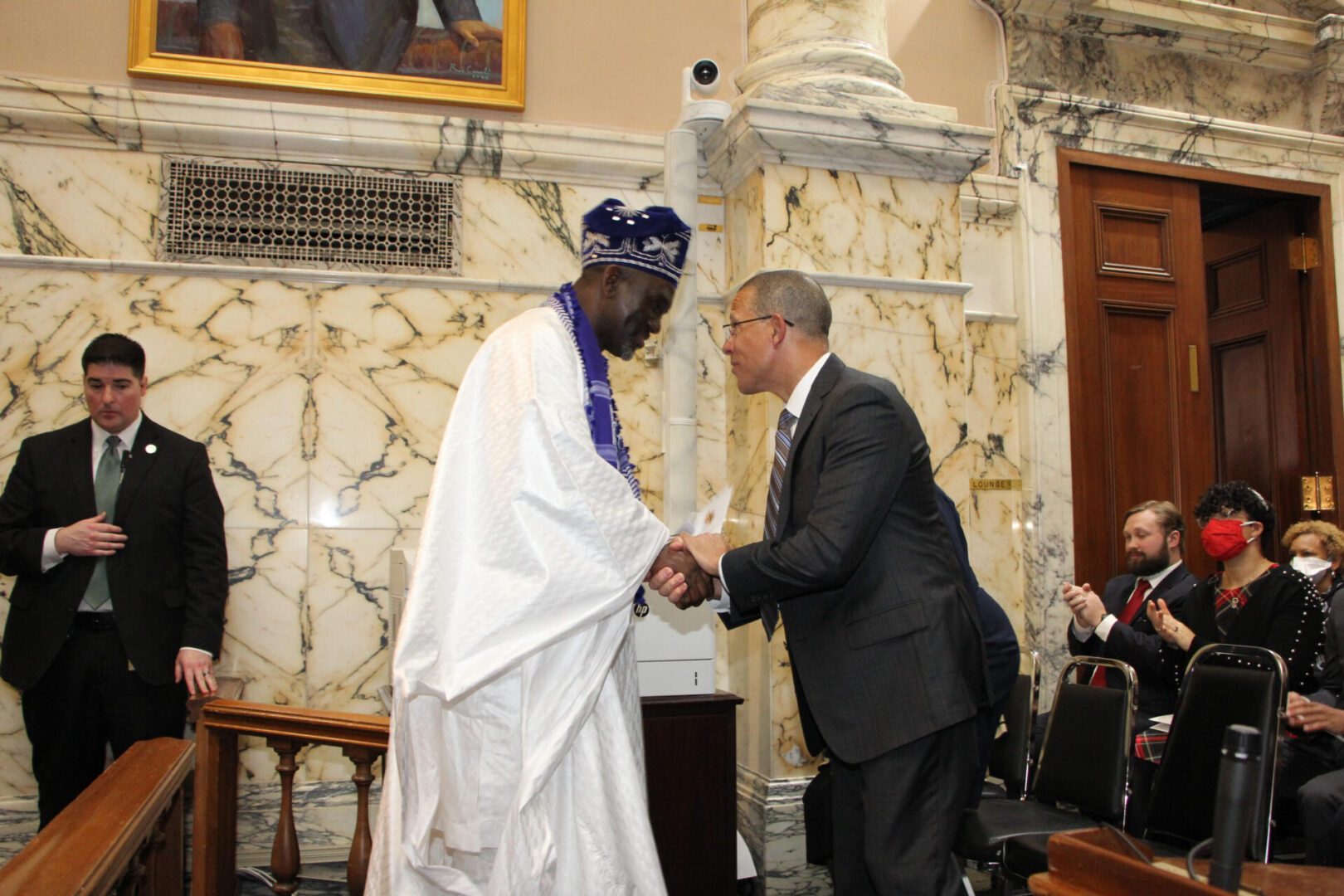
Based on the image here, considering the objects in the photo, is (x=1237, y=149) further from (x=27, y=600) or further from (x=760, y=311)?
(x=27, y=600)

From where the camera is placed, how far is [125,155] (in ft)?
13.9

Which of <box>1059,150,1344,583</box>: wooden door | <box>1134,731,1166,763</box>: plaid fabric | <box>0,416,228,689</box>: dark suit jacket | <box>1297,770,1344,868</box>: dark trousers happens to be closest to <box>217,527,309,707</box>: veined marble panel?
<box>0,416,228,689</box>: dark suit jacket

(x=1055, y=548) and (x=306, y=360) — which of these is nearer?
(x=306, y=360)

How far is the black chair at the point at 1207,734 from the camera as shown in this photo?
278 cm

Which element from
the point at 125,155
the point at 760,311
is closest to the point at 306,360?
the point at 125,155

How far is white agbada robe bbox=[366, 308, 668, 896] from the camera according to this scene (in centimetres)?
198

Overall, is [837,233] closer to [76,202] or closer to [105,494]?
[105,494]

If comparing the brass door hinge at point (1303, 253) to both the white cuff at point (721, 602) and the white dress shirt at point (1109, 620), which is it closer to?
the white dress shirt at point (1109, 620)

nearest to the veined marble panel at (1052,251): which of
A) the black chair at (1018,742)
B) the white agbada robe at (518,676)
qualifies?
the black chair at (1018,742)

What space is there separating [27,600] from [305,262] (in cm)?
168

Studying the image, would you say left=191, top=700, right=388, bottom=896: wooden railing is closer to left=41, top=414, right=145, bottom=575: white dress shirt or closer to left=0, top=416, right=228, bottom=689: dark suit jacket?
left=0, top=416, right=228, bottom=689: dark suit jacket

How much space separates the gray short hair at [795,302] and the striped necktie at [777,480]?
8.5 inches

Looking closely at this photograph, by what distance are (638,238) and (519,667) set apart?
1035 millimetres

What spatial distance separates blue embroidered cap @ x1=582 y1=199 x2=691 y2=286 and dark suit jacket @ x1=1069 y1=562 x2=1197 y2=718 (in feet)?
7.46
